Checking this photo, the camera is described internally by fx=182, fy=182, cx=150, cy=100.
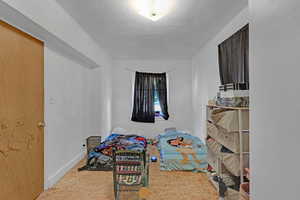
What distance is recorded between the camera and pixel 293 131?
2.47 ft

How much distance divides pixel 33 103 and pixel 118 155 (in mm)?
1222

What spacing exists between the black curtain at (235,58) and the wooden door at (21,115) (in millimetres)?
2658

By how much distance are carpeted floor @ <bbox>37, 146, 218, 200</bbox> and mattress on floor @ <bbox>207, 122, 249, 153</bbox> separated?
70 cm

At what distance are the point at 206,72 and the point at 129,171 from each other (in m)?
2.79

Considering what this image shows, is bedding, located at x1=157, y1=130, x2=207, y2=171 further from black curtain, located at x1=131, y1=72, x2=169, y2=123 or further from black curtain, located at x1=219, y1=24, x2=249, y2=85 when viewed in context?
black curtain, located at x1=131, y1=72, x2=169, y2=123

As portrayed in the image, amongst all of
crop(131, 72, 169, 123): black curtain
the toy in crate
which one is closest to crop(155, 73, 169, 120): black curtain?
crop(131, 72, 169, 123): black curtain

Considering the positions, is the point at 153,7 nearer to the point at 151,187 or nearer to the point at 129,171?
the point at 129,171

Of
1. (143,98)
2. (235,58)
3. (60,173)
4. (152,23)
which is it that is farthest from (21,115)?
(143,98)

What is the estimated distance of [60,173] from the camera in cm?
286

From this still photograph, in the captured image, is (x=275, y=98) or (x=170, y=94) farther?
(x=170, y=94)

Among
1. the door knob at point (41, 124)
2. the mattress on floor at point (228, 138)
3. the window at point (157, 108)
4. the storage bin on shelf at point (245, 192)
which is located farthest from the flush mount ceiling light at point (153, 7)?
the window at point (157, 108)

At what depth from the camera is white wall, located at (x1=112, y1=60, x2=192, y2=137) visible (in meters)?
5.51

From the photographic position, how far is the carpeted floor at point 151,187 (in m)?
2.37

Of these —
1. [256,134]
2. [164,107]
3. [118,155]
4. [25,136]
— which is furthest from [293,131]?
[164,107]
